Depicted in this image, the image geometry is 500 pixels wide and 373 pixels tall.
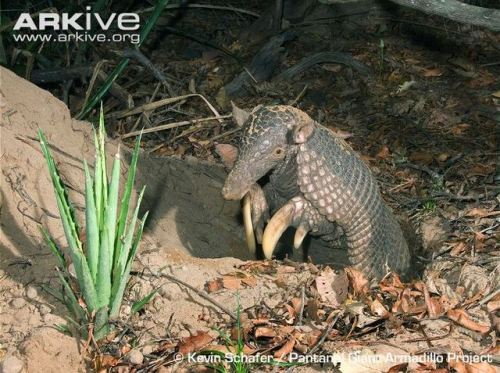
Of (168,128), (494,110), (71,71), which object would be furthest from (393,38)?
(71,71)

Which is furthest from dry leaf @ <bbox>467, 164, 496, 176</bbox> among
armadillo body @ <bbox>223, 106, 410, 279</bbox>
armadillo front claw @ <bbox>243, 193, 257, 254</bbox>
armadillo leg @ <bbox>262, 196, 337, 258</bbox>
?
armadillo front claw @ <bbox>243, 193, 257, 254</bbox>

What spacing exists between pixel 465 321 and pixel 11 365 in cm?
214

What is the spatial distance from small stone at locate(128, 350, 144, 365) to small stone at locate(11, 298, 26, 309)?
62 cm

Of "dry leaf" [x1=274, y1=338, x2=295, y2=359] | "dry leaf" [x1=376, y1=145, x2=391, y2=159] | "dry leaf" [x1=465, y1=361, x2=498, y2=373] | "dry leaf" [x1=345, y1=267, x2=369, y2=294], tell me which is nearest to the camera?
"dry leaf" [x1=465, y1=361, x2=498, y2=373]

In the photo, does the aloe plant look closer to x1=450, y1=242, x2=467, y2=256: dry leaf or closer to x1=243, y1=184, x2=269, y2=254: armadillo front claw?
x1=243, y1=184, x2=269, y2=254: armadillo front claw

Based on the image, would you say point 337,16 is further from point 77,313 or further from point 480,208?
point 77,313

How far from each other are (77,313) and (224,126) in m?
3.01

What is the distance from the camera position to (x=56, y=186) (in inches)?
123

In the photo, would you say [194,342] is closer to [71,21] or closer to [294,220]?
[294,220]

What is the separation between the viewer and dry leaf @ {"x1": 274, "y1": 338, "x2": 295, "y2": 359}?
3355mm

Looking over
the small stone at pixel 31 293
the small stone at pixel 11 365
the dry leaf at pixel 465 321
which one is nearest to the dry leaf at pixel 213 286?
the small stone at pixel 31 293

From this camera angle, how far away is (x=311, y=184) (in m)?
4.24

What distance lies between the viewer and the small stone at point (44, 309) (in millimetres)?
3525

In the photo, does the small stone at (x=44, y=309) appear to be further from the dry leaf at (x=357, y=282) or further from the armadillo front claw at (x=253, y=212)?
the dry leaf at (x=357, y=282)
